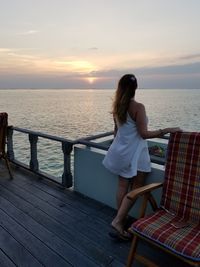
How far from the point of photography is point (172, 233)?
5.88ft

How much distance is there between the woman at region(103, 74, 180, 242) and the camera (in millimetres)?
2297

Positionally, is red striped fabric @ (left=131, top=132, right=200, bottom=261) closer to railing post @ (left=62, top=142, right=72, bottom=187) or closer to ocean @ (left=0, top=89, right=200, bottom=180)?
ocean @ (left=0, top=89, right=200, bottom=180)

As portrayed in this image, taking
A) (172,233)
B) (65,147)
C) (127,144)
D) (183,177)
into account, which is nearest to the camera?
(172,233)

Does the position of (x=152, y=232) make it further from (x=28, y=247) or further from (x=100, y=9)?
(x=100, y=9)

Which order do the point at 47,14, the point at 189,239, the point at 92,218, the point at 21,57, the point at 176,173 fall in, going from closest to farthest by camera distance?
the point at 189,239
the point at 176,173
the point at 92,218
the point at 47,14
the point at 21,57

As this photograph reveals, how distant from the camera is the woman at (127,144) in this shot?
7.54 feet

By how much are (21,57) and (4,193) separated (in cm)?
1368

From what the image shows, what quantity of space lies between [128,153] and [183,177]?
510 millimetres

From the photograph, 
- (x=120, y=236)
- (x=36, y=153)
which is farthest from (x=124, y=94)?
(x=36, y=153)

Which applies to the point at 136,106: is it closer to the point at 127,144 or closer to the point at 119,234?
the point at 127,144

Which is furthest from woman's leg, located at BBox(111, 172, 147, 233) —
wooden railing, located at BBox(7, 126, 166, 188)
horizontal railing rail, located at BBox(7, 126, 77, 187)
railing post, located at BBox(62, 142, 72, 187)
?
railing post, located at BBox(62, 142, 72, 187)

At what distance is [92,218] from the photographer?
2840mm

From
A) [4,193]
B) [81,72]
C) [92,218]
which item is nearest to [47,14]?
[4,193]

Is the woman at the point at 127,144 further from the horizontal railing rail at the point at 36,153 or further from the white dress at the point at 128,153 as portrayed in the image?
the horizontal railing rail at the point at 36,153
